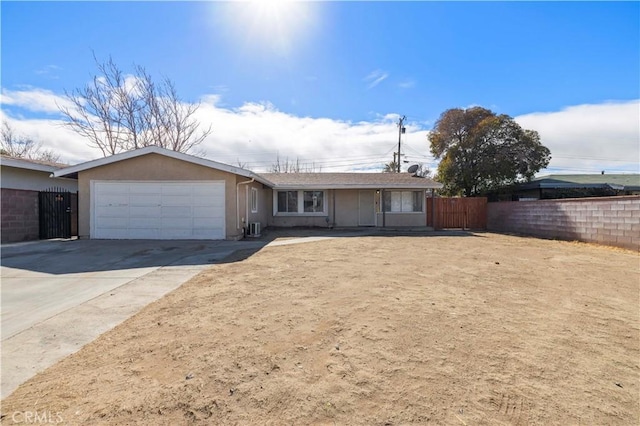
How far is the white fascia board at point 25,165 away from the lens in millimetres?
11270

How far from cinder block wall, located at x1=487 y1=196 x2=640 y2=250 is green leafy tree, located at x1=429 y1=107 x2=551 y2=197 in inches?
149

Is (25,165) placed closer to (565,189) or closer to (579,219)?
(579,219)

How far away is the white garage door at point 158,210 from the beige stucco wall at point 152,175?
0.19 metres

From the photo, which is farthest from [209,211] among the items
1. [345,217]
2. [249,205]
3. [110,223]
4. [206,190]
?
[345,217]

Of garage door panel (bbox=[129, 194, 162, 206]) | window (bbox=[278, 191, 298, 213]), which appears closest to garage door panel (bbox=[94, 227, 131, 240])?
garage door panel (bbox=[129, 194, 162, 206])

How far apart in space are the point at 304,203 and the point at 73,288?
42.9 ft

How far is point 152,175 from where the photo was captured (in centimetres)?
1213

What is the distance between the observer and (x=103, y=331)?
3.70 metres

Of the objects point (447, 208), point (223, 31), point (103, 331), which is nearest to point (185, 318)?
point (103, 331)

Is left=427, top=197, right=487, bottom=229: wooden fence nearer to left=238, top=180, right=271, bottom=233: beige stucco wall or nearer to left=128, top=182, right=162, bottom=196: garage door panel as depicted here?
left=238, top=180, right=271, bottom=233: beige stucco wall

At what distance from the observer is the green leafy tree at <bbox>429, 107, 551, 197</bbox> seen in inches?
805

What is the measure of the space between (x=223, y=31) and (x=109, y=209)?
7.64 metres

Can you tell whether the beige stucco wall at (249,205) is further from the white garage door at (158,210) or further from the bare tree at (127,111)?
the bare tree at (127,111)

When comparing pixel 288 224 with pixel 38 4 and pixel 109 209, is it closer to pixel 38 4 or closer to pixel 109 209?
pixel 109 209
